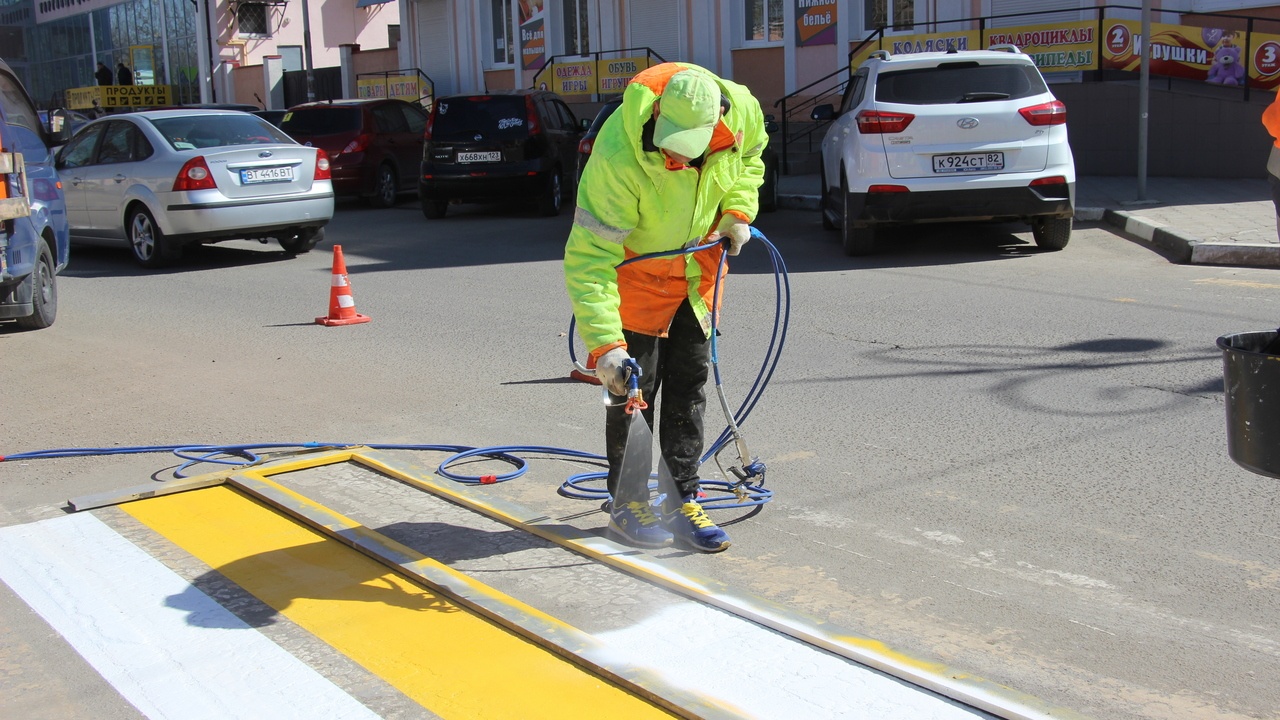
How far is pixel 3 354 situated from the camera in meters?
8.74

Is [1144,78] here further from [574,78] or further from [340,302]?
[574,78]

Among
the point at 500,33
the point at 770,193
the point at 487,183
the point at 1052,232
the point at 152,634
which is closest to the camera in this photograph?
the point at 152,634

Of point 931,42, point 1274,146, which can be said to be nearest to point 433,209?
point 931,42

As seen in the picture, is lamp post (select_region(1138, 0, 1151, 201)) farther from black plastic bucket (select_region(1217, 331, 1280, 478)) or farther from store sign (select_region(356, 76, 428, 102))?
store sign (select_region(356, 76, 428, 102))

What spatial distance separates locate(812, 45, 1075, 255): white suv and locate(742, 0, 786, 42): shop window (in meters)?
13.1

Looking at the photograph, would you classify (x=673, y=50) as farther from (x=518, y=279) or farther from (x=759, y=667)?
(x=759, y=667)

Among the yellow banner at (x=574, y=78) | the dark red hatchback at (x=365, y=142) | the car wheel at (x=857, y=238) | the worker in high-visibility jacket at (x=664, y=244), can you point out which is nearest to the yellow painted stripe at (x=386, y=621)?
the worker in high-visibility jacket at (x=664, y=244)

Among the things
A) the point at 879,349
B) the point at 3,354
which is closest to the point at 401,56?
the point at 3,354

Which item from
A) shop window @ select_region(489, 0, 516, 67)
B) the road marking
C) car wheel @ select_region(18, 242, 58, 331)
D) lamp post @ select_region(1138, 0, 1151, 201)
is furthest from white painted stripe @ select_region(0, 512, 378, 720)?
shop window @ select_region(489, 0, 516, 67)

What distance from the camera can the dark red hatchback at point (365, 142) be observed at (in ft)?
63.5

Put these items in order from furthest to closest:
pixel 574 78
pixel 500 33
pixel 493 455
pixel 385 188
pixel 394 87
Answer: pixel 394 87 → pixel 500 33 → pixel 574 78 → pixel 385 188 → pixel 493 455

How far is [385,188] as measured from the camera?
1975cm

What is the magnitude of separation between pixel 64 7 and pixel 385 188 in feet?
126

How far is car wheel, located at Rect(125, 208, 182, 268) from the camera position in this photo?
1307cm
